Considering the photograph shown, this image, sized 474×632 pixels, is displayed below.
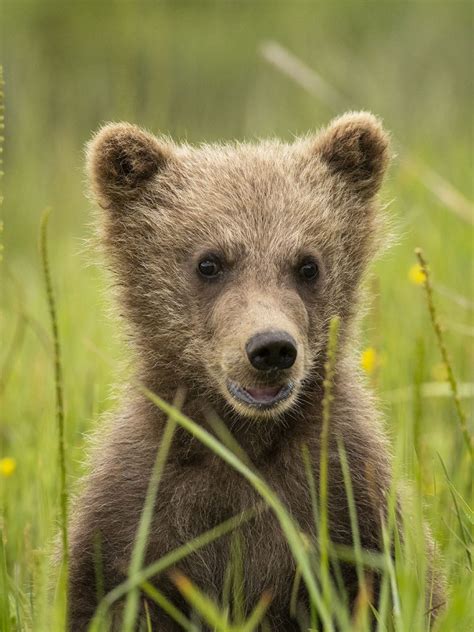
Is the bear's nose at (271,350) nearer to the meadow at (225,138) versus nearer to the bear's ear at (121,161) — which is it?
the meadow at (225,138)

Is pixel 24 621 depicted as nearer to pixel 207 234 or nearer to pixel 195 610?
pixel 195 610

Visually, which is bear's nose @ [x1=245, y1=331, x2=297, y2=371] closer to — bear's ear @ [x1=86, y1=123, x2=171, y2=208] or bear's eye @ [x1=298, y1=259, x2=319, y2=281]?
bear's eye @ [x1=298, y1=259, x2=319, y2=281]

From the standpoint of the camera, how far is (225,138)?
13125 millimetres

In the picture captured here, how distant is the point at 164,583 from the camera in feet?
14.3

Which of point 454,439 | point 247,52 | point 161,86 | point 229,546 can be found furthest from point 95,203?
point 247,52

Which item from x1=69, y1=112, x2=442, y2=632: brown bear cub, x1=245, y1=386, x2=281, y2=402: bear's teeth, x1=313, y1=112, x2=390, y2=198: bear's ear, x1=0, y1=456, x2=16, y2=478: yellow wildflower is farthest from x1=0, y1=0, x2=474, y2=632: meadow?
x1=245, y1=386, x2=281, y2=402: bear's teeth

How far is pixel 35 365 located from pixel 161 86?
270 inches

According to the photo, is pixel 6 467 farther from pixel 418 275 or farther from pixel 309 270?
pixel 418 275

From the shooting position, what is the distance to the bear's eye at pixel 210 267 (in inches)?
188

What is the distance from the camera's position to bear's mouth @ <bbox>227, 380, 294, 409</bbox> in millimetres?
4387

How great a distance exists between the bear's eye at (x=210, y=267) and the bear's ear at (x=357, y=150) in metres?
0.84

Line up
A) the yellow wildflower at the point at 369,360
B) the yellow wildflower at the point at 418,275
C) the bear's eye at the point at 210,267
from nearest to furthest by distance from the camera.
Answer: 1. the yellow wildflower at the point at 418,275
2. the bear's eye at the point at 210,267
3. the yellow wildflower at the point at 369,360

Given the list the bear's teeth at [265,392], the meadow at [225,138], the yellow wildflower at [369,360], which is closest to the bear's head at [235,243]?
the bear's teeth at [265,392]

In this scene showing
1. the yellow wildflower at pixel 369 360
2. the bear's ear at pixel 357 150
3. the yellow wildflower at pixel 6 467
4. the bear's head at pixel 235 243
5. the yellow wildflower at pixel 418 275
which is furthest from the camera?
the yellow wildflower at pixel 369 360
